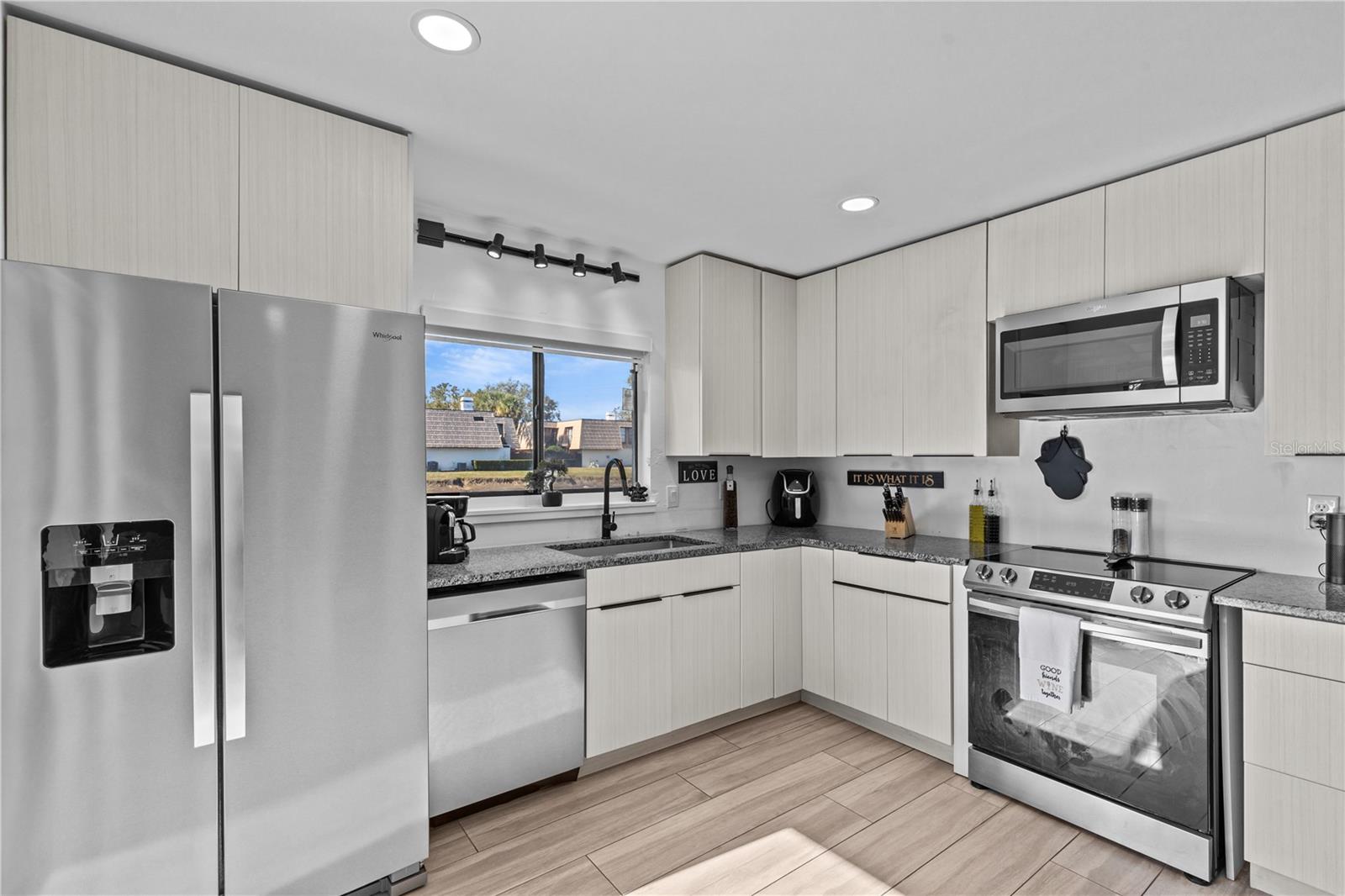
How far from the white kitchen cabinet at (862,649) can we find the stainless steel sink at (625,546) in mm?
786

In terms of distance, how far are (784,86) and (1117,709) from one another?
2.33 meters

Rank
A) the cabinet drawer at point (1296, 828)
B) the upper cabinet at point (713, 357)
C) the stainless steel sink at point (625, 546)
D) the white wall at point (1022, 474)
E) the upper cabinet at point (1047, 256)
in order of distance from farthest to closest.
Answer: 1. the upper cabinet at point (713, 357)
2. the stainless steel sink at point (625, 546)
3. the upper cabinet at point (1047, 256)
4. the white wall at point (1022, 474)
5. the cabinet drawer at point (1296, 828)

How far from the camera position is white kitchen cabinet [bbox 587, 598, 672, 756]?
265 centimetres

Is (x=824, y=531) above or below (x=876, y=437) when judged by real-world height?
below

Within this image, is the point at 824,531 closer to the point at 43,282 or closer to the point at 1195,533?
the point at 1195,533

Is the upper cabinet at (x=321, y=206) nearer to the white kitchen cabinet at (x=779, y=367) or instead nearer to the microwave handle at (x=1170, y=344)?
the white kitchen cabinet at (x=779, y=367)

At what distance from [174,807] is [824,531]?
305cm

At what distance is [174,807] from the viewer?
63.6 inches

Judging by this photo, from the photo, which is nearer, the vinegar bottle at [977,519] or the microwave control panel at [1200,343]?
the microwave control panel at [1200,343]

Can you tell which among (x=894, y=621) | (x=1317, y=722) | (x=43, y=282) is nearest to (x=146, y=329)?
(x=43, y=282)

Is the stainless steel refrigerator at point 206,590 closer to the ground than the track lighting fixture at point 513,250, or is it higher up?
closer to the ground

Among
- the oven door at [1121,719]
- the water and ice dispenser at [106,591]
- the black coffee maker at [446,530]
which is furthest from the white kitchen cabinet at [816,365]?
the water and ice dispenser at [106,591]

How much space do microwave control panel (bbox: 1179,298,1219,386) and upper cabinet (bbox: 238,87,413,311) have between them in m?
2.72

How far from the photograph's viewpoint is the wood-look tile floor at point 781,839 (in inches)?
78.2
